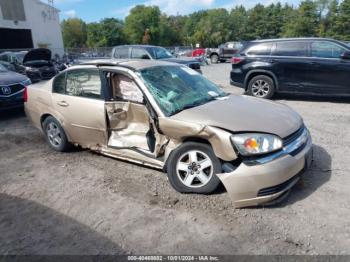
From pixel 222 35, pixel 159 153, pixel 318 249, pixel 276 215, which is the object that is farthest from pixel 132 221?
pixel 222 35

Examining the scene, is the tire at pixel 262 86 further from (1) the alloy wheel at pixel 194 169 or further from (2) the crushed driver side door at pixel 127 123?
(1) the alloy wheel at pixel 194 169

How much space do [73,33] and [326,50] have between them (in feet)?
292

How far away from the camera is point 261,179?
3004mm

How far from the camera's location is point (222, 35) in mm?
91812

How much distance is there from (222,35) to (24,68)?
86242mm

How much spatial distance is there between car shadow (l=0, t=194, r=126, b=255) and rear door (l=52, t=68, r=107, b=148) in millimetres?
1351

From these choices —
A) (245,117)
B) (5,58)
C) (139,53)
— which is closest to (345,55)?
(245,117)

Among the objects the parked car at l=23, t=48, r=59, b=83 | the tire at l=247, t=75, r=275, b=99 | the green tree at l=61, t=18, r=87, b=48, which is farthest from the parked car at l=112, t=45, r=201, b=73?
the green tree at l=61, t=18, r=87, b=48

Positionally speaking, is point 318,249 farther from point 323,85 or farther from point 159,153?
point 323,85

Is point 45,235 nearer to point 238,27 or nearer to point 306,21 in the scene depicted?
point 306,21

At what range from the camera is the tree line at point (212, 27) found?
2785 inches

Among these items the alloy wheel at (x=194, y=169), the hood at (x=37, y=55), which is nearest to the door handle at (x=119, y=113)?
the alloy wheel at (x=194, y=169)

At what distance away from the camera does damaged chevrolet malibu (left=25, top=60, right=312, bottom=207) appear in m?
3.11

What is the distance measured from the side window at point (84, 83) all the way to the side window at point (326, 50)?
6.13 m
